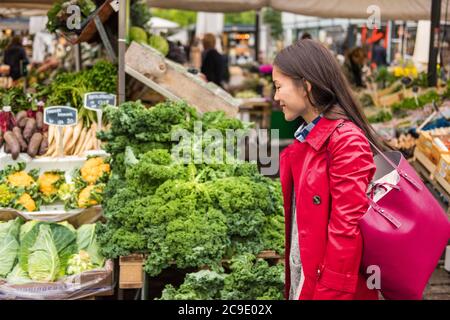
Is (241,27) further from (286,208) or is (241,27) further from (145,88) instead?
(286,208)

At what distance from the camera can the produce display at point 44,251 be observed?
4320 mm

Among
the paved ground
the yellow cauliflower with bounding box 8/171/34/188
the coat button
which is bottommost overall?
the paved ground

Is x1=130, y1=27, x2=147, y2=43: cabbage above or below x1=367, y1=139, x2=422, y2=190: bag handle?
above

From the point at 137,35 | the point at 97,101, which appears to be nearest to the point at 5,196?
the point at 97,101

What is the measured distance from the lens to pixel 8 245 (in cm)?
450

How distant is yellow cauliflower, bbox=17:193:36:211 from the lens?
4.99 meters

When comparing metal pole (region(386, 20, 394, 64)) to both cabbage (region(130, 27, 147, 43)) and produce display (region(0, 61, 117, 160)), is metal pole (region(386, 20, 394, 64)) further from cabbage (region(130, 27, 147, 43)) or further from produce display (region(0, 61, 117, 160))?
produce display (region(0, 61, 117, 160))

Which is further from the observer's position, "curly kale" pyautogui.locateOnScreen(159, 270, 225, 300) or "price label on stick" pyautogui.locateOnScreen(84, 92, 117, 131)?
"price label on stick" pyautogui.locateOnScreen(84, 92, 117, 131)

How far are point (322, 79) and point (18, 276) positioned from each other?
2.60 metres

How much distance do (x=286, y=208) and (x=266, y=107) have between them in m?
11.2

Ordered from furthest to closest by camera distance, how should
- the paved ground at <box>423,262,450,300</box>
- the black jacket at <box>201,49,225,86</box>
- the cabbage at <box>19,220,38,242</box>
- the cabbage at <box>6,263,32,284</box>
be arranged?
the black jacket at <box>201,49,225,86</box> → the paved ground at <box>423,262,450,300</box> → the cabbage at <box>19,220,38,242</box> → the cabbage at <box>6,263,32,284</box>

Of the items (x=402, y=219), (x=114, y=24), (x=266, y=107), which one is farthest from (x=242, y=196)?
(x=266, y=107)

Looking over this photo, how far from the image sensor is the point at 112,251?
4184 mm

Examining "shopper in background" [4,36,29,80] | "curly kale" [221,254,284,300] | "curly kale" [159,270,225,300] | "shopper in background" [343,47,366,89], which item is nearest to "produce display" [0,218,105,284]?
"curly kale" [159,270,225,300]
